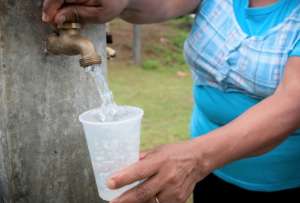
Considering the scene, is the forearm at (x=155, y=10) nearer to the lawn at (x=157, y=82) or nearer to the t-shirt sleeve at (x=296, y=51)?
the t-shirt sleeve at (x=296, y=51)

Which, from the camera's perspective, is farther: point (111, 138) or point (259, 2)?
point (259, 2)

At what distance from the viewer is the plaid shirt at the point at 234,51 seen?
1.71 metres

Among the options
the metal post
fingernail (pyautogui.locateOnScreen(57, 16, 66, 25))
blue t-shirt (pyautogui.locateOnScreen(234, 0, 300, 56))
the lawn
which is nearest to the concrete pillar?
fingernail (pyautogui.locateOnScreen(57, 16, 66, 25))

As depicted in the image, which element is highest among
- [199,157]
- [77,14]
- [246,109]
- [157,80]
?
[77,14]

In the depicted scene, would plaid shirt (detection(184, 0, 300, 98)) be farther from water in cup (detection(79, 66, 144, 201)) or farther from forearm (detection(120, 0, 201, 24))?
water in cup (detection(79, 66, 144, 201))

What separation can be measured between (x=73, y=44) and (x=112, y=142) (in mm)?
348

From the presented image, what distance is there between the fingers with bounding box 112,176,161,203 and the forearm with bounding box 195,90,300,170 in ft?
0.51

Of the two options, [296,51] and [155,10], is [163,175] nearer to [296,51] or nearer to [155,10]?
[296,51]

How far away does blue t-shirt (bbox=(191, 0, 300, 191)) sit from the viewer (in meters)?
1.81

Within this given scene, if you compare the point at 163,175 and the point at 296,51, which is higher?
the point at 296,51

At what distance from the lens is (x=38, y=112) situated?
5.72ft

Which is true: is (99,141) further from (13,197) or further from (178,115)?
(178,115)

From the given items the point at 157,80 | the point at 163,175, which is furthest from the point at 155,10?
the point at 157,80

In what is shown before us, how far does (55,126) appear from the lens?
180 centimetres
